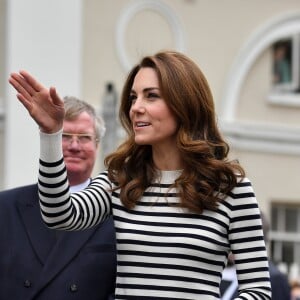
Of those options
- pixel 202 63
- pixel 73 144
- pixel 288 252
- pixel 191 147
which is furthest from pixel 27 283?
pixel 288 252

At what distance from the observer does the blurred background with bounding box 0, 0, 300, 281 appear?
51.8 feet

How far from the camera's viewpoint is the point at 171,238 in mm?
3637

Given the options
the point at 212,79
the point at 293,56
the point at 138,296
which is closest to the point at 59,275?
the point at 138,296

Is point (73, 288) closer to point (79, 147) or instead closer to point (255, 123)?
point (79, 147)

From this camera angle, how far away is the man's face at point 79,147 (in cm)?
487

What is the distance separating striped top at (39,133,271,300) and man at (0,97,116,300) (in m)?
0.65

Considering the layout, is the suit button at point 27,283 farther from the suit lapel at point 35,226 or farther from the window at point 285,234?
the window at point 285,234

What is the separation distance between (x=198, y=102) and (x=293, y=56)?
14376 millimetres

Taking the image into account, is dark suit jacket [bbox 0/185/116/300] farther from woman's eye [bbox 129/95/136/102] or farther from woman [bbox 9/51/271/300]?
woman's eye [bbox 129/95/136/102]

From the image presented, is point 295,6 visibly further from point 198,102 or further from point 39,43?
point 198,102

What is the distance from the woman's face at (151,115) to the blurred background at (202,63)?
11383mm

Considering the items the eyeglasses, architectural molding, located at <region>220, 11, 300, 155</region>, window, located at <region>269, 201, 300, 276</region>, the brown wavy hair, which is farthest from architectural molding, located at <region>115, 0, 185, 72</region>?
the brown wavy hair

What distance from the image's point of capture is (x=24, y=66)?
15.8m

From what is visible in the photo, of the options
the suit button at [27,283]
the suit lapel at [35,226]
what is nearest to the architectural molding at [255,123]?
the suit lapel at [35,226]
